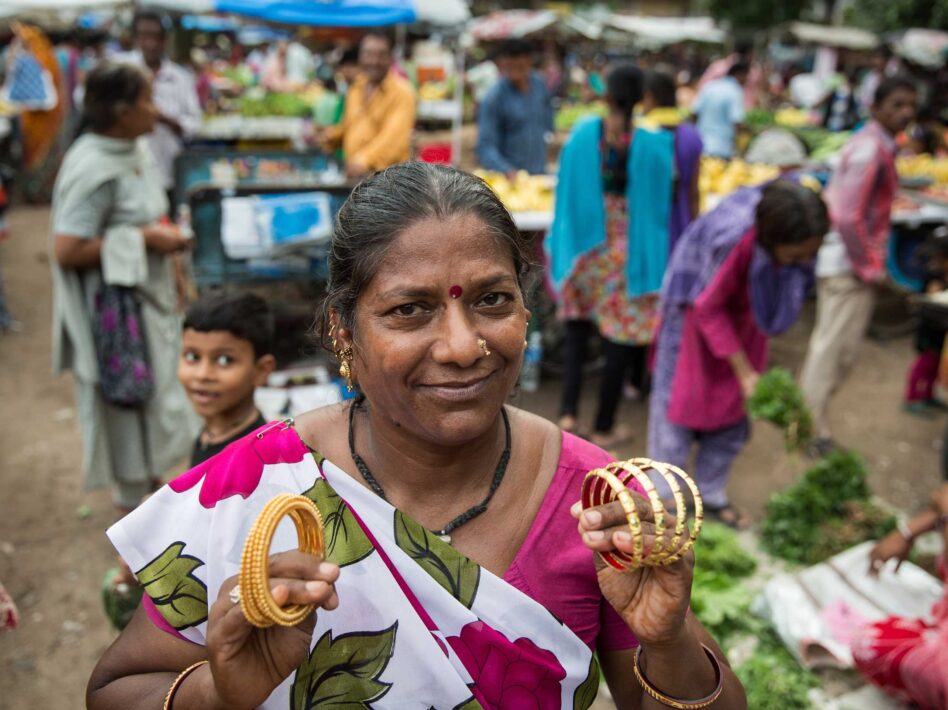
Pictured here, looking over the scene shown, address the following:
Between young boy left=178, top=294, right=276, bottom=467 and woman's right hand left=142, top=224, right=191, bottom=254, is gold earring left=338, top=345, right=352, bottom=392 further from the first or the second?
woman's right hand left=142, top=224, right=191, bottom=254

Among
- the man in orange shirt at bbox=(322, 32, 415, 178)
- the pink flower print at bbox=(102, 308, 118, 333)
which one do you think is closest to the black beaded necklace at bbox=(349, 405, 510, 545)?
the pink flower print at bbox=(102, 308, 118, 333)

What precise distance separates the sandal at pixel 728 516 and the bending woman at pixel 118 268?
2.88 m

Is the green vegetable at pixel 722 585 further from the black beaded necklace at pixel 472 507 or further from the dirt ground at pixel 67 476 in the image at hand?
the black beaded necklace at pixel 472 507

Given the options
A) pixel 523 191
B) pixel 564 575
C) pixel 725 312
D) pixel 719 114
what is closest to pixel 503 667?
pixel 564 575

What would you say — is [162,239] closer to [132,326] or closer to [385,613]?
[132,326]

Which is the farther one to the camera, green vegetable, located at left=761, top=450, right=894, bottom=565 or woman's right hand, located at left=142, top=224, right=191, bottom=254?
green vegetable, located at left=761, top=450, right=894, bottom=565

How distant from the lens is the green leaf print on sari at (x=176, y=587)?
4.57ft

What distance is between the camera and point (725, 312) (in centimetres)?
366

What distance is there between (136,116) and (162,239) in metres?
0.55

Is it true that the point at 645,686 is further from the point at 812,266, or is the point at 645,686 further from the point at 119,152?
the point at 119,152

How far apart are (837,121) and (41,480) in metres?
13.6

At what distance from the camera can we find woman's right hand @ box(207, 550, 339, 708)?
109cm

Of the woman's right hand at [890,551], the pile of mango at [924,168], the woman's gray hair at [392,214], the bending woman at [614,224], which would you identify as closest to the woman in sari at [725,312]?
the bending woman at [614,224]

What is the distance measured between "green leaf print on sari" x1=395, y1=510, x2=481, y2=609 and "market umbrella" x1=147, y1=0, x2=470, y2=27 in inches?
293
